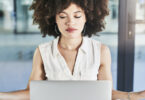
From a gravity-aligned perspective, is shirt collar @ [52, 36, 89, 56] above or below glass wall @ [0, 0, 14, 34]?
below

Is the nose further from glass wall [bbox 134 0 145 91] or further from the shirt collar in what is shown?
glass wall [bbox 134 0 145 91]

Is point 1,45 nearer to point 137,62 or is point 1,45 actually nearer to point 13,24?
point 13,24

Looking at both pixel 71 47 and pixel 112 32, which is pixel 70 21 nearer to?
pixel 71 47

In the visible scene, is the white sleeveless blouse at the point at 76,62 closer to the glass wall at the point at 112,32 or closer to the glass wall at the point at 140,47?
the glass wall at the point at 112,32

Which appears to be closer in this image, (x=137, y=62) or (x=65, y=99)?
(x=65, y=99)

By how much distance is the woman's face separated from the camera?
6.47 ft

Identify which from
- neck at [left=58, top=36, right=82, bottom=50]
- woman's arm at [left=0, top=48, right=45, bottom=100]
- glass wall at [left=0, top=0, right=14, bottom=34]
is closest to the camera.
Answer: woman's arm at [left=0, top=48, right=45, bottom=100]

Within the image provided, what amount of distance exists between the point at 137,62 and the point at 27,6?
1.57 meters

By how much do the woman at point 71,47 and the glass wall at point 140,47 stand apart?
891 mm

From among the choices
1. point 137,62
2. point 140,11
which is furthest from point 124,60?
point 140,11

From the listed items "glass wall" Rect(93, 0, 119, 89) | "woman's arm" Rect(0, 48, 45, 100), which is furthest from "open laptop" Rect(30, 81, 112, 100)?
"glass wall" Rect(93, 0, 119, 89)

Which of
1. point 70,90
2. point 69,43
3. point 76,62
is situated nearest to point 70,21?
point 69,43

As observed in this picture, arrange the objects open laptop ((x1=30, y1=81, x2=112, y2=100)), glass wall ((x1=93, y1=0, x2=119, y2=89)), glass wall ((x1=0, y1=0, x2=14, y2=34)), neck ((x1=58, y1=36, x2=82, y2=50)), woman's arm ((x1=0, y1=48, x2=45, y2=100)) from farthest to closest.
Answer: glass wall ((x1=0, y1=0, x2=14, y2=34))
glass wall ((x1=93, y1=0, x2=119, y2=89))
neck ((x1=58, y1=36, x2=82, y2=50))
woman's arm ((x1=0, y1=48, x2=45, y2=100))
open laptop ((x1=30, y1=81, x2=112, y2=100))

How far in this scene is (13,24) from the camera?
9.30 ft
